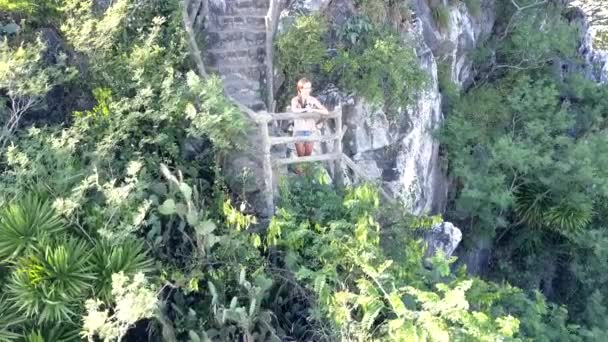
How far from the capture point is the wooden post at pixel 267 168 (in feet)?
25.7

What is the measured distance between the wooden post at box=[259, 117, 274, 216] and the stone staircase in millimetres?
1788

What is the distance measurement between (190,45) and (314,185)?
290 centimetres

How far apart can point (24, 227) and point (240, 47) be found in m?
5.11

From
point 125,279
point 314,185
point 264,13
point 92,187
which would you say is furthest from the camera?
point 264,13

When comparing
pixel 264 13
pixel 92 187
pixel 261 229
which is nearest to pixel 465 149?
pixel 264 13

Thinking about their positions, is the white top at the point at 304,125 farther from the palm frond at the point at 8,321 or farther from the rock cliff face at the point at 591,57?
the rock cliff face at the point at 591,57

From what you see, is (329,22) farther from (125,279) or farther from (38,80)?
(125,279)

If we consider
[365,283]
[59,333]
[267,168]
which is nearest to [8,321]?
[59,333]

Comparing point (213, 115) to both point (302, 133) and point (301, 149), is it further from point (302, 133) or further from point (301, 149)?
point (301, 149)

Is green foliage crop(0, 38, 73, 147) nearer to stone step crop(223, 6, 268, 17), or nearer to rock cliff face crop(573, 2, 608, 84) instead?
stone step crop(223, 6, 268, 17)

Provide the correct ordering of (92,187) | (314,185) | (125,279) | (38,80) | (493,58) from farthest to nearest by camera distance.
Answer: (493,58) < (314,185) < (38,80) < (92,187) < (125,279)

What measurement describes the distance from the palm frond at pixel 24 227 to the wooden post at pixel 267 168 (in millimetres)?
2712

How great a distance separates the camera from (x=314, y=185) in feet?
26.9

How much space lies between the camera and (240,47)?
1010 centimetres
